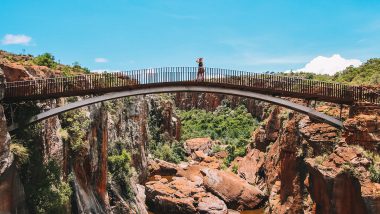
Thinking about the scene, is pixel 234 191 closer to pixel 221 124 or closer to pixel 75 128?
pixel 75 128

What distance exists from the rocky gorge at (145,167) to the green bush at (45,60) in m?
0.73

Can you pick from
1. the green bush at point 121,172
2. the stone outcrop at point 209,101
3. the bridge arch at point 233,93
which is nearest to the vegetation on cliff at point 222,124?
the stone outcrop at point 209,101

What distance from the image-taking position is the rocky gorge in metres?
17.4

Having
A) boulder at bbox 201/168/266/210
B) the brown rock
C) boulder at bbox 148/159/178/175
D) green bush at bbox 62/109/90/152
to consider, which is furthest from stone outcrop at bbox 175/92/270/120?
the brown rock

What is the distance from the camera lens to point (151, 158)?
54.8 meters

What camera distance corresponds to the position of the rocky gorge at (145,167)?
57.1 ft

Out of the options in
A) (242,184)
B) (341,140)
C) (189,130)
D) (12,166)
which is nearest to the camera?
(12,166)

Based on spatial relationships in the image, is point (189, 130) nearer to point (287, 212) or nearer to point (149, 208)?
point (149, 208)

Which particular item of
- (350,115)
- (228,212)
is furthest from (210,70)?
(228,212)

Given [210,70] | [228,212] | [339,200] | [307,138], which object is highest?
[210,70]

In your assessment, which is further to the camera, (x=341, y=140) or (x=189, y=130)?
(x=189, y=130)

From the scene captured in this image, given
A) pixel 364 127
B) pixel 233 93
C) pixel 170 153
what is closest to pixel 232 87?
pixel 233 93

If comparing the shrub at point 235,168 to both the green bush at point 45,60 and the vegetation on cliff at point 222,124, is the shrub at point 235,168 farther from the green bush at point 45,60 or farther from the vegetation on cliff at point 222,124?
the green bush at point 45,60

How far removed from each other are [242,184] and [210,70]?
21006mm
